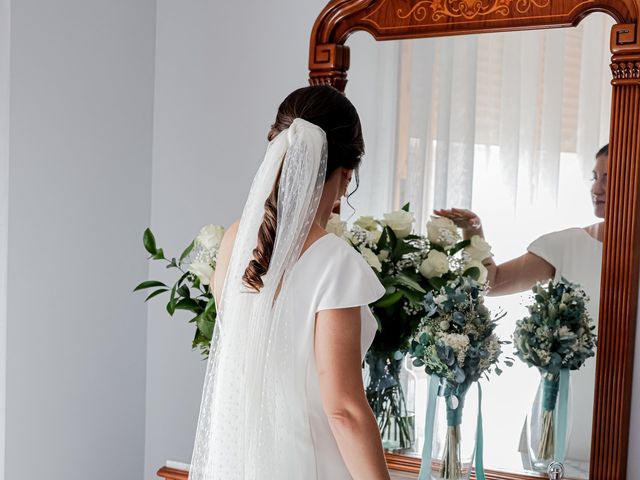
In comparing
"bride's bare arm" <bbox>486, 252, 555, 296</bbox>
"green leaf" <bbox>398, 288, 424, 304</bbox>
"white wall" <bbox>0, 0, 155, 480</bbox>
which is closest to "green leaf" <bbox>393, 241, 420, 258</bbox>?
"green leaf" <bbox>398, 288, 424, 304</bbox>

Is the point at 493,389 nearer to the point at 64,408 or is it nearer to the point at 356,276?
the point at 356,276

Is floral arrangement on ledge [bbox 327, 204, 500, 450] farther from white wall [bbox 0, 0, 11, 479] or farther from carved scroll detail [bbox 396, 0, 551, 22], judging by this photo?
white wall [bbox 0, 0, 11, 479]

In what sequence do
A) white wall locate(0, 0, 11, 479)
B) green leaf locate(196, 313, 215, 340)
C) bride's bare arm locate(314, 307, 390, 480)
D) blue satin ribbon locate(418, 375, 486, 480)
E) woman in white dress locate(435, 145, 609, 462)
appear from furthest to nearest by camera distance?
white wall locate(0, 0, 11, 479) < green leaf locate(196, 313, 215, 340) < woman in white dress locate(435, 145, 609, 462) < blue satin ribbon locate(418, 375, 486, 480) < bride's bare arm locate(314, 307, 390, 480)

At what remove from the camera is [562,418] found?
2098 millimetres

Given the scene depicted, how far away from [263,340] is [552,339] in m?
0.87

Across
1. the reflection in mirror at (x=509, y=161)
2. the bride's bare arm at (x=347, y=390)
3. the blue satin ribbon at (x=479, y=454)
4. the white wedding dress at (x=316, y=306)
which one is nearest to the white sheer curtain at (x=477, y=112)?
the reflection in mirror at (x=509, y=161)

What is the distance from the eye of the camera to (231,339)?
64.6 inches

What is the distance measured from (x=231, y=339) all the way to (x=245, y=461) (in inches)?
10.0

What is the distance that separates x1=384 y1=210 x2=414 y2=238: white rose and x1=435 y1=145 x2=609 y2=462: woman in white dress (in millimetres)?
289

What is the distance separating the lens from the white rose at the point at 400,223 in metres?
2.19

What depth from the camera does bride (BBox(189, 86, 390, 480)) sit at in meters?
1.56

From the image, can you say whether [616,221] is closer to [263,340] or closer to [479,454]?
[479,454]

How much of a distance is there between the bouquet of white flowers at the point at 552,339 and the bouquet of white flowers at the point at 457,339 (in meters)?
0.27

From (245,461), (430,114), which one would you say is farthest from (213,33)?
(245,461)
